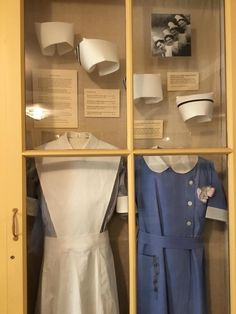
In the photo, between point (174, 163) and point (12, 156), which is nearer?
point (12, 156)

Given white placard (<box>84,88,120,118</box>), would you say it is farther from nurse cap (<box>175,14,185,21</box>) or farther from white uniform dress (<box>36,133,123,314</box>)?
nurse cap (<box>175,14,185,21</box>)

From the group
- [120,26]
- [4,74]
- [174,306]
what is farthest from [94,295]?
[120,26]

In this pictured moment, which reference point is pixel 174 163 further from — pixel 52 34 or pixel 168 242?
pixel 52 34

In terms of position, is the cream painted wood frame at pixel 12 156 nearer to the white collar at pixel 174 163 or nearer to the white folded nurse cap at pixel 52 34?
the white folded nurse cap at pixel 52 34

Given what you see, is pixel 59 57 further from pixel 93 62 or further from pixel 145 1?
pixel 145 1

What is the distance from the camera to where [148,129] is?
0.92 metres

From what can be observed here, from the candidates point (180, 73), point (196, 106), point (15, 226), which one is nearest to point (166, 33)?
point (180, 73)

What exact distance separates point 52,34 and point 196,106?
485mm

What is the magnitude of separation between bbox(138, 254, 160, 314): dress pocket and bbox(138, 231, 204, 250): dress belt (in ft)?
0.12

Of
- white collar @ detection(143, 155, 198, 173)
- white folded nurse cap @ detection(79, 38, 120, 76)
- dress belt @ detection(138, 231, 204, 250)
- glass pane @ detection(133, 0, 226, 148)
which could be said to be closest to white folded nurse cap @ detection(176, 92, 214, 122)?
glass pane @ detection(133, 0, 226, 148)

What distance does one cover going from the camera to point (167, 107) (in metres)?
0.95

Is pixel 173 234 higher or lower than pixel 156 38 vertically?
lower

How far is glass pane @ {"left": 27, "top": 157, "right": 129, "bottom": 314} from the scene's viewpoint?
876 millimetres

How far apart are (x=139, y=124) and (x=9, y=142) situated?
0.37 metres
